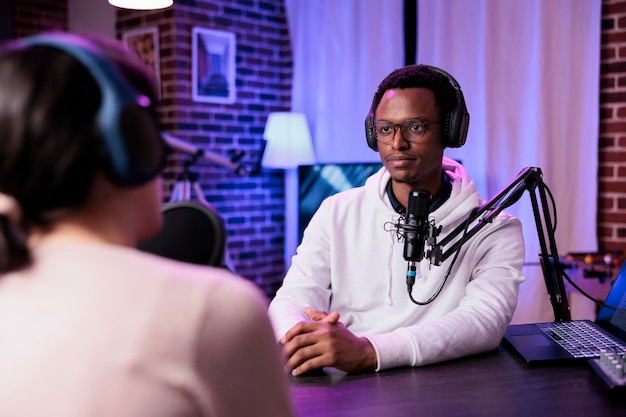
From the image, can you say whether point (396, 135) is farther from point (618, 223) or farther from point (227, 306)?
point (618, 223)

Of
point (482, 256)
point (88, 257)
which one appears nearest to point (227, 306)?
point (88, 257)

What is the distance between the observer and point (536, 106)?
385 cm

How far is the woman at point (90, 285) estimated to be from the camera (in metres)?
0.63

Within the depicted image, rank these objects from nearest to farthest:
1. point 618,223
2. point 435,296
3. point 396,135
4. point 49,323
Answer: point 49,323, point 435,296, point 396,135, point 618,223

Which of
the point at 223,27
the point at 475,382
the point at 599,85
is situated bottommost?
the point at 475,382

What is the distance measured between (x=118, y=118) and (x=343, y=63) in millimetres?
4216

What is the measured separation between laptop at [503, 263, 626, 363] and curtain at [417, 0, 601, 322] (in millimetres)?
2105

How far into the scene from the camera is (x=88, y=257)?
0.65 m

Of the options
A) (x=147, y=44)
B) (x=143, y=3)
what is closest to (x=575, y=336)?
(x=143, y=3)

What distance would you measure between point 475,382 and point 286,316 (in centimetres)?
51

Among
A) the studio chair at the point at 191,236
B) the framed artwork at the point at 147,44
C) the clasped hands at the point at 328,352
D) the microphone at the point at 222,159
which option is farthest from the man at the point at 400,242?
the framed artwork at the point at 147,44

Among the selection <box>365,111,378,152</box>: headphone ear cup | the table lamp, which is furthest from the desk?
the table lamp

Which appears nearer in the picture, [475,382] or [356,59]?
[475,382]

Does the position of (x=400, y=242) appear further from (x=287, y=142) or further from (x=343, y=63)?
(x=343, y=63)
